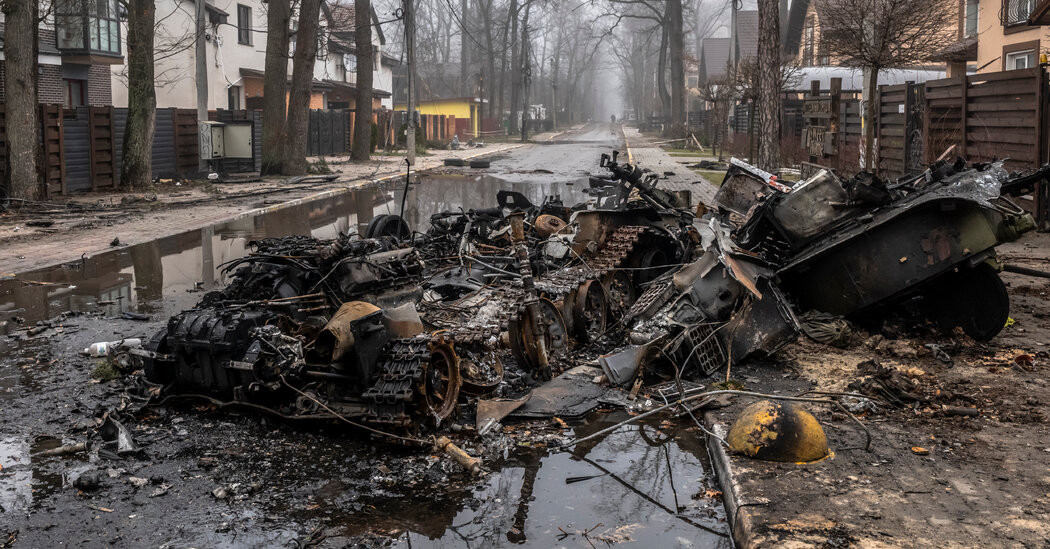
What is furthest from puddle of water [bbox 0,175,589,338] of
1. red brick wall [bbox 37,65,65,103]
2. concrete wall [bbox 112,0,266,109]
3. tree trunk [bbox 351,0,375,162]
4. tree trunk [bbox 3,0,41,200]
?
concrete wall [bbox 112,0,266,109]

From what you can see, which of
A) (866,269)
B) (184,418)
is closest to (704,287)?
(866,269)

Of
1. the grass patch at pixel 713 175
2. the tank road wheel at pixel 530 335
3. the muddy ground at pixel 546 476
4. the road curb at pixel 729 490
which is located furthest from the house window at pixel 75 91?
the road curb at pixel 729 490

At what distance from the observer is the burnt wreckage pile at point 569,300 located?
6.41 meters

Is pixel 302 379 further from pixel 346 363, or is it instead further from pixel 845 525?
pixel 845 525

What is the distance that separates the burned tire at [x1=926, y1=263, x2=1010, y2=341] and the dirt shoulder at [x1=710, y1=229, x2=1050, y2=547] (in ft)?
0.56

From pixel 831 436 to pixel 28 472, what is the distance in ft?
17.5

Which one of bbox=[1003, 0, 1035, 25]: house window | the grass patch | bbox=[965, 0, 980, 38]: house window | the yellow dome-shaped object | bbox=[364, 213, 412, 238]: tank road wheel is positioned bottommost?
the yellow dome-shaped object

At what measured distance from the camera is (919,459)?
18.5ft

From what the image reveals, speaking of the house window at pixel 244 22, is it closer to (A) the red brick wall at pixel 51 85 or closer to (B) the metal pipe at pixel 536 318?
(A) the red brick wall at pixel 51 85

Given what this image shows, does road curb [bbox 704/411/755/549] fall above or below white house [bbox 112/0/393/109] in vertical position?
below

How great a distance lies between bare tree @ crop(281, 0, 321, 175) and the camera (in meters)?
29.7

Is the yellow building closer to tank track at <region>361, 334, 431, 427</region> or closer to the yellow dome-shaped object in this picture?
tank track at <region>361, 334, 431, 427</region>

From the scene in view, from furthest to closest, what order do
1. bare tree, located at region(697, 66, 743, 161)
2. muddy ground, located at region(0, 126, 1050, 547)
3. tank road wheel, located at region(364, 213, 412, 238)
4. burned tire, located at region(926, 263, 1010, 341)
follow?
1. bare tree, located at region(697, 66, 743, 161)
2. tank road wheel, located at region(364, 213, 412, 238)
3. burned tire, located at region(926, 263, 1010, 341)
4. muddy ground, located at region(0, 126, 1050, 547)

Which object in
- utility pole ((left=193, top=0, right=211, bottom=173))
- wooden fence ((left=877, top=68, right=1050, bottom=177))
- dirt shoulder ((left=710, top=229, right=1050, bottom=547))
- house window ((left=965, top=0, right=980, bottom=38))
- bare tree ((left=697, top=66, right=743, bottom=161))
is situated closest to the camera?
dirt shoulder ((left=710, top=229, right=1050, bottom=547))
